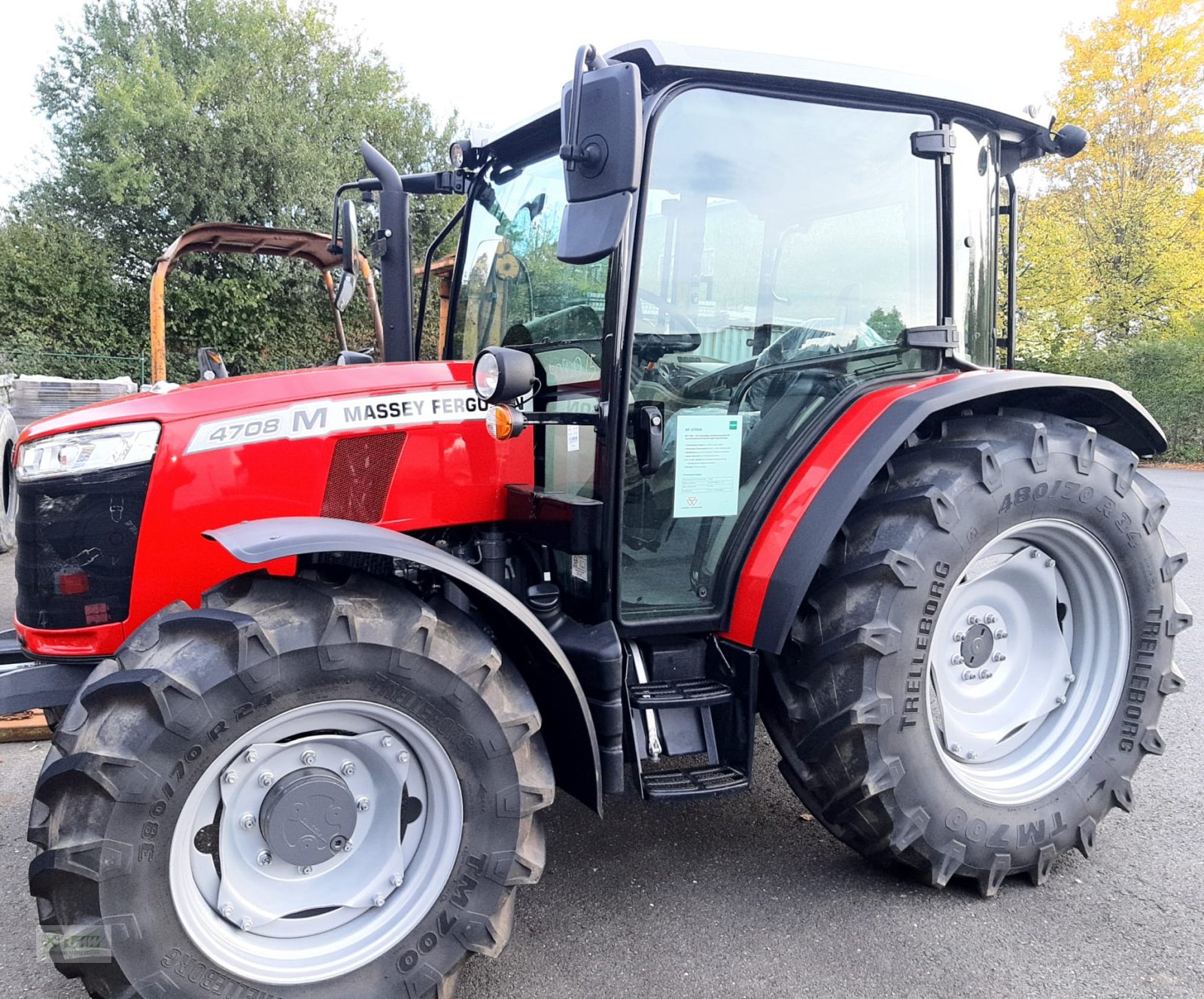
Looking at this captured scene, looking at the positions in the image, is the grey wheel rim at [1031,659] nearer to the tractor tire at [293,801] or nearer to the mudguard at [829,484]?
the mudguard at [829,484]

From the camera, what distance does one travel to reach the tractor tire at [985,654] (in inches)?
95.1

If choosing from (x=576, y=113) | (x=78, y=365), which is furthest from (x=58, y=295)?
(x=576, y=113)

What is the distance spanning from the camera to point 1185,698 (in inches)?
164

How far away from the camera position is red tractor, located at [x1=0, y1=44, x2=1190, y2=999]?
1.93 meters

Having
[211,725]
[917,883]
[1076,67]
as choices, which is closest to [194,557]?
[211,725]

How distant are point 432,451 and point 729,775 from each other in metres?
1.23

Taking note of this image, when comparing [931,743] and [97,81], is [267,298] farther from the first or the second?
[931,743]

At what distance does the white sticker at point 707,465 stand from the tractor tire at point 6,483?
644 cm

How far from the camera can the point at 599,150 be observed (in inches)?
75.9

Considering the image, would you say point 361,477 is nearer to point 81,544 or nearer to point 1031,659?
point 81,544

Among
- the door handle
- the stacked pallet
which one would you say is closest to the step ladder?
the door handle

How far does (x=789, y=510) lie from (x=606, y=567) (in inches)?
21.6

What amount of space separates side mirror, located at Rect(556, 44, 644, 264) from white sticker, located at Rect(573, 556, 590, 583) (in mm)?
888

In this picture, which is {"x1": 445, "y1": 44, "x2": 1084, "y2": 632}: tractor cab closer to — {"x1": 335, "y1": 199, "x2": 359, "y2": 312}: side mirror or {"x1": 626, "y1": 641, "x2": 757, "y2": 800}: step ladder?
{"x1": 626, "y1": 641, "x2": 757, "y2": 800}: step ladder
